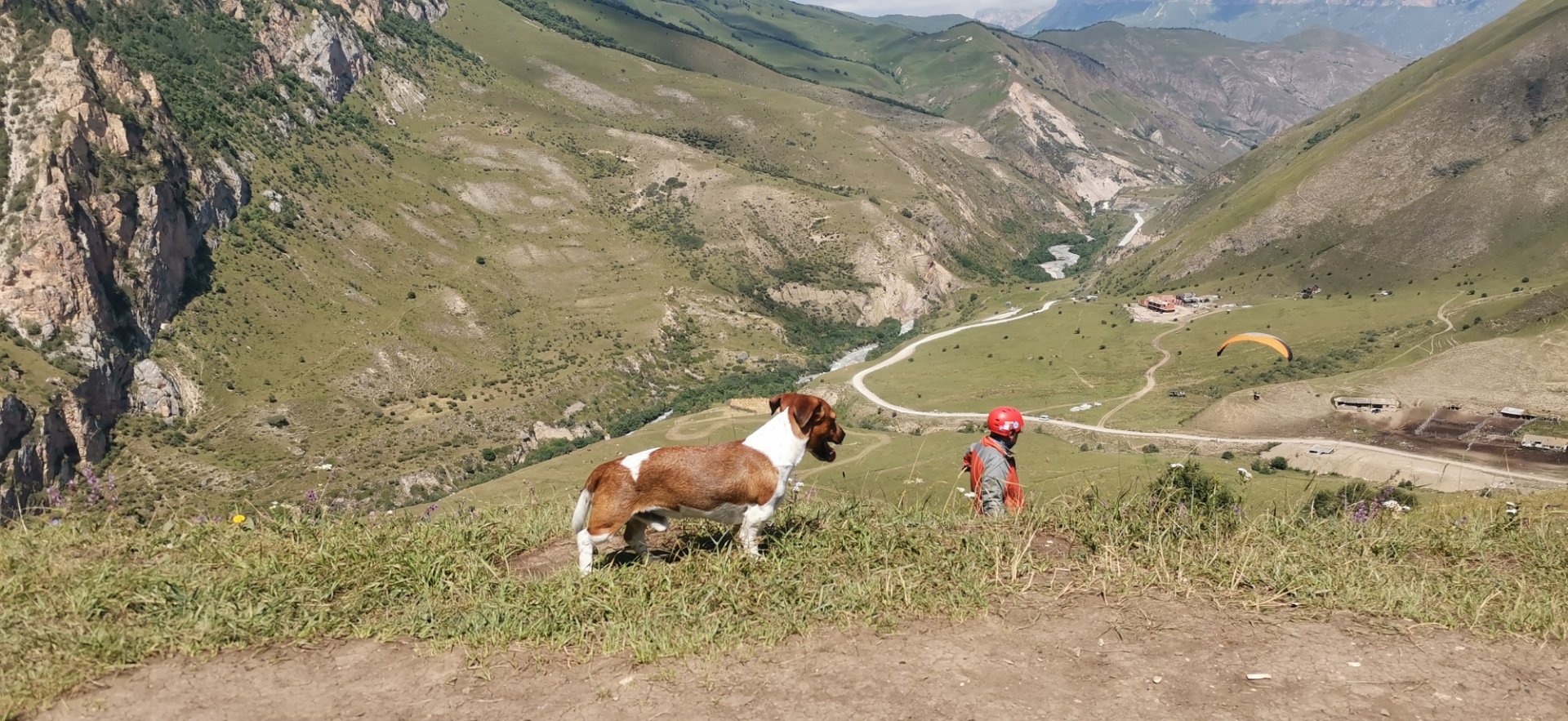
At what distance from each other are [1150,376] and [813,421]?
112877mm

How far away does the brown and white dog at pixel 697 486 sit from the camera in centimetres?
815

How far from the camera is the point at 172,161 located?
115 metres

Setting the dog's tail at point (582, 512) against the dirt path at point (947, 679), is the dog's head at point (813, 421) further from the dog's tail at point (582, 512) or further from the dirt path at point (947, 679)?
the dirt path at point (947, 679)

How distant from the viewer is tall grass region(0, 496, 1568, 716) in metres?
6.75

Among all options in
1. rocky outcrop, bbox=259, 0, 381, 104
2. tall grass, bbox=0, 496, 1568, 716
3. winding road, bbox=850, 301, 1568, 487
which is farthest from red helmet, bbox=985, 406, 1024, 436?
rocky outcrop, bbox=259, 0, 381, 104

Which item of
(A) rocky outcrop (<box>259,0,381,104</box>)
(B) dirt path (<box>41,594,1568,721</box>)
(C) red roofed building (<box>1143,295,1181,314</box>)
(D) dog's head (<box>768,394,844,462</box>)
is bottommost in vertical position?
(C) red roofed building (<box>1143,295,1181,314</box>)

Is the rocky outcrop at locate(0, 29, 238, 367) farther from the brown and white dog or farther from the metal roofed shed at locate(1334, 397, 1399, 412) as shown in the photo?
the metal roofed shed at locate(1334, 397, 1399, 412)

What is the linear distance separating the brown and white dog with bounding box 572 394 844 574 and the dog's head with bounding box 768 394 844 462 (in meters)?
0.01

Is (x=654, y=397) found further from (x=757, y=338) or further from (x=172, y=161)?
(x=172, y=161)

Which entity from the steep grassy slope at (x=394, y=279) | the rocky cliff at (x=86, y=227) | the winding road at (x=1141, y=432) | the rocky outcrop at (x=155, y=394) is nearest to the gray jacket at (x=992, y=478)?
the winding road at (x=1141, y=432)

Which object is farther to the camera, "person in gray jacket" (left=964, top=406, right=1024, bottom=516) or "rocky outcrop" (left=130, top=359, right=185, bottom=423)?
"rocky outcrop" (left=130, top=359, right=185, bottom=423)

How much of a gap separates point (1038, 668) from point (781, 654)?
6.91 feet

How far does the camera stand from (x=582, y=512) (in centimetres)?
823

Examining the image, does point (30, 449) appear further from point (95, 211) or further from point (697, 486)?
point (697, 486)
